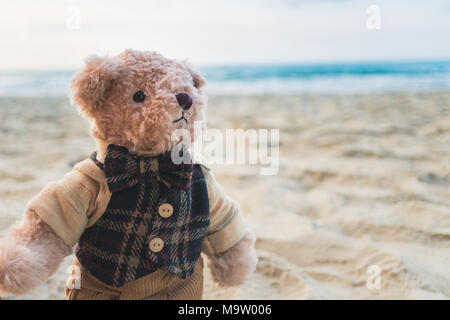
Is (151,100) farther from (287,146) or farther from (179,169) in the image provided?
(287,146)

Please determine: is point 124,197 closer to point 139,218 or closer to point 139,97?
point 139,218

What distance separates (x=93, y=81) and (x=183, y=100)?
22 centimetres

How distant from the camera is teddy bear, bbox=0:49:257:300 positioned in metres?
0.88

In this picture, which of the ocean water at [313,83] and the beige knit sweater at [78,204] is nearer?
the beige knit sweater at [78,204]

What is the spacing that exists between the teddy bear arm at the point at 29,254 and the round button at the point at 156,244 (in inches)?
8.7

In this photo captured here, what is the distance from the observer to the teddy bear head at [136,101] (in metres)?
0.88

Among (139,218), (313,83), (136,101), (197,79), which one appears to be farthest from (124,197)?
(313,83)

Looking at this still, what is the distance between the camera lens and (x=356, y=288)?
132cm

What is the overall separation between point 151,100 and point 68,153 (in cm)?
206

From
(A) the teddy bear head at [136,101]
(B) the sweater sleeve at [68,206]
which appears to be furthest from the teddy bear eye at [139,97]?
(B) the sweater sleeve at [68,206]

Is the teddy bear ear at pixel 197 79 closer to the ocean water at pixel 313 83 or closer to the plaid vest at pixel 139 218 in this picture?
the plaid vest at pixel 139 218

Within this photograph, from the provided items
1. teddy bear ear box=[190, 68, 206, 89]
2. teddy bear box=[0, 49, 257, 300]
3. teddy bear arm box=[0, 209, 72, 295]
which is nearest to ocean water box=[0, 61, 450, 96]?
teddy bear ear box=[190, 68, 206, 89]

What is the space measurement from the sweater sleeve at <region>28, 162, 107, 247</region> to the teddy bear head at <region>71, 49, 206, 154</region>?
0.14 meters

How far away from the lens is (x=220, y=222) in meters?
1.07
